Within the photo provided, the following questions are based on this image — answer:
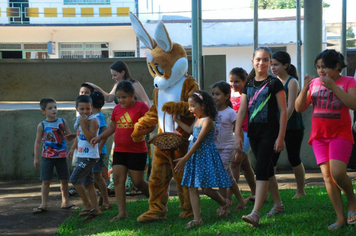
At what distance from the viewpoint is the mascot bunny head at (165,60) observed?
595cm

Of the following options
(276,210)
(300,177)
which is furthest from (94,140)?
(300,177)

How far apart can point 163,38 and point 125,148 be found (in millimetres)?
1331

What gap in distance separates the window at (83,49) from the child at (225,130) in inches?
1062

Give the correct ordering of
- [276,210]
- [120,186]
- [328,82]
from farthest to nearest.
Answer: [120,186]
[276,210]
[328,82]

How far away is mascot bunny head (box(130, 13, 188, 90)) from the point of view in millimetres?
5945

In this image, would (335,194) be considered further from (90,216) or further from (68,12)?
(68,12)

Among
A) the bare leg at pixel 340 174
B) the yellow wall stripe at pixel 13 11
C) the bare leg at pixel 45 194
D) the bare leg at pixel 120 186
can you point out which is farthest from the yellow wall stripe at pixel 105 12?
the bare leg at pixel 340 174

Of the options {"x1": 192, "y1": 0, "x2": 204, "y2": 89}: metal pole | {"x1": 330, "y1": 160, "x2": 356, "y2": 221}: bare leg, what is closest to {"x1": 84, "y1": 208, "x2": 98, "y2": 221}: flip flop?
{"x1": 330, "y1": 160, "x2": 356, "y2": 221}: bare leg

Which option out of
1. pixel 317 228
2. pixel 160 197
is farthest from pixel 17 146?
pixel 317 228

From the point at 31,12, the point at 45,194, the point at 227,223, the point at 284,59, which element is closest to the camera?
the point at 227,223

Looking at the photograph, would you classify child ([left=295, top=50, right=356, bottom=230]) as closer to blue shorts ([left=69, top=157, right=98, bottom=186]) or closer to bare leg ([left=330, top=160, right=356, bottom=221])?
bare leg ([left=330, top=160, right=356, bottom=221])

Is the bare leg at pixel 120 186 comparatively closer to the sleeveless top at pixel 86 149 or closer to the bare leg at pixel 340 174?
the sleeveless top at pixel 86 149

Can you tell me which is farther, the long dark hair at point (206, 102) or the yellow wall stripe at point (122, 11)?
the yellow wall stripe at point (122, 11)

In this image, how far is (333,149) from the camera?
185 inches
